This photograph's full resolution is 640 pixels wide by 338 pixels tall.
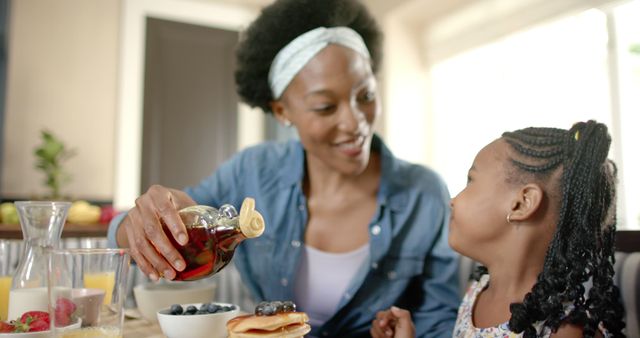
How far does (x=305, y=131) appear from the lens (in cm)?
138

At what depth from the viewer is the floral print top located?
890mm

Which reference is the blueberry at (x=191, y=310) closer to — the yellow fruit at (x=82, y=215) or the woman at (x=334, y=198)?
the woman at (x=334, y=198)

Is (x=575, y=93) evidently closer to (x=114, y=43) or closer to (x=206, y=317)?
(x=206, y=317)

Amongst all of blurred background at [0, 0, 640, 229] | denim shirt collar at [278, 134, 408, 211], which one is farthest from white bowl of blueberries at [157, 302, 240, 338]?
blurred background at [0, 0, 640, 229]

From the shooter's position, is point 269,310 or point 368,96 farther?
point 368,96

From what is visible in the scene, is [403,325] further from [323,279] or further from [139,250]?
[139,250]

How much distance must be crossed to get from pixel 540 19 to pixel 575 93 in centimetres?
43

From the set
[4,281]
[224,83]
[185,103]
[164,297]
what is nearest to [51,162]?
[185,103]

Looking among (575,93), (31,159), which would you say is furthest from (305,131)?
(31,159)

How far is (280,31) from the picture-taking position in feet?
4.96

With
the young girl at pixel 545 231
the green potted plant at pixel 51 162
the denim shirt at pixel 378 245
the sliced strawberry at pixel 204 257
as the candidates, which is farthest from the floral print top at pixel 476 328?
the green potted plant at pixel 51 162

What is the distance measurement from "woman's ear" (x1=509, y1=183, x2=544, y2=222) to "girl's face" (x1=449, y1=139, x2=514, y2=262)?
0.05 ft

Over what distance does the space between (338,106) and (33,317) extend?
801 millimetres

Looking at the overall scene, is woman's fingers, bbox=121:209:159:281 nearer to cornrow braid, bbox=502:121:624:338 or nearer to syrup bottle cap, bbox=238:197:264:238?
syrup bottle cap, bbox=238:197:264:238
